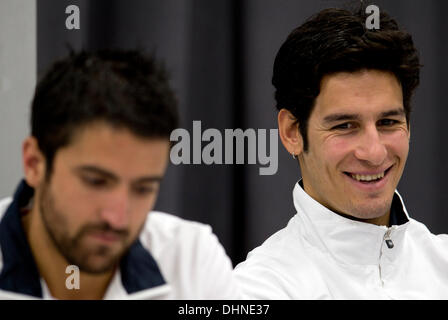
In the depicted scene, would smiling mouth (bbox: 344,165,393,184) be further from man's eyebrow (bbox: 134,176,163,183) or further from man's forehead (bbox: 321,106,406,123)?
man's eyebrow (bbox: 134,176,163,183)

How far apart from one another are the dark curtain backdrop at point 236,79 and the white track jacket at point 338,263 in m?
0.06

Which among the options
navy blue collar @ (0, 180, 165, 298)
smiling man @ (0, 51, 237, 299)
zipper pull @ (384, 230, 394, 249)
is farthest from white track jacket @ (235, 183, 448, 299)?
navy blue collar @ (0, 180, 165, 298)

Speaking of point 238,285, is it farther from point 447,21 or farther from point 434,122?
point 447,21

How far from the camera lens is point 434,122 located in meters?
1.23

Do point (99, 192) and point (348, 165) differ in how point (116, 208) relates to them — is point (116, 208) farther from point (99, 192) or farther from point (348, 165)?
point (348, 165)

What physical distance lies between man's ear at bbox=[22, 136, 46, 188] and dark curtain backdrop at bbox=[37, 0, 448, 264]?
0.26 meters

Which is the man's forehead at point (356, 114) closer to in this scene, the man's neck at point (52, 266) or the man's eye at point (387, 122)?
the man's eye at point (387, 122)

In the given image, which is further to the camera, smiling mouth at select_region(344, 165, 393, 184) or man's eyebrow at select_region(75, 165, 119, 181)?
smiling mouth at select_region(344, 165, 393, 184)

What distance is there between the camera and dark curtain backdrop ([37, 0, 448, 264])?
43.5 inches

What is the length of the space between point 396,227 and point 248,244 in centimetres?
30

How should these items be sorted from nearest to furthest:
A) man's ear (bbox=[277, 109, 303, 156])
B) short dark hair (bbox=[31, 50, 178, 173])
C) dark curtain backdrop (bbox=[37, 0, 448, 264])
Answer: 1. short dark hair (bbox=[31, 50, 178, 173])
2. dark curtain backdrop (bbox=[37, 0, 448, 264])
3. man's ear (bbox=[277, 109, 303, 156])
